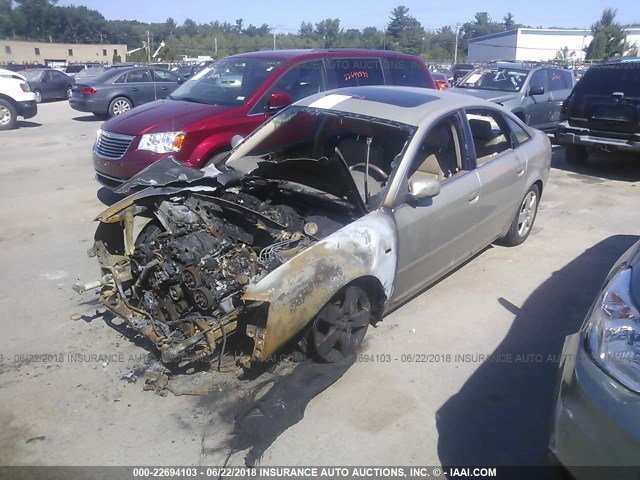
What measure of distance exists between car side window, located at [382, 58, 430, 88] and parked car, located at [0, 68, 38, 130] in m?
10.4

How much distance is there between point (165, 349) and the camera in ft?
10.1

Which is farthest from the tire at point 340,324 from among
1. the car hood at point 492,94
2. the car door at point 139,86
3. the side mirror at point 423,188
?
the car door at point 139,86

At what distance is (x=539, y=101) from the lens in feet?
37.2

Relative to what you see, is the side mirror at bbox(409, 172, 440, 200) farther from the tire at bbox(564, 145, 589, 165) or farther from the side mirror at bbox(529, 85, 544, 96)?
the side mirror at bbox(529, 85, 544, 96)

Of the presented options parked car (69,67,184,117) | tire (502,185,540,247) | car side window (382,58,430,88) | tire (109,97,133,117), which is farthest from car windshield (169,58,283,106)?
tire (109,97,133,117)

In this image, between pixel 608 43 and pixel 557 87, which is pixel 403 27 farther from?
pixel 557 87

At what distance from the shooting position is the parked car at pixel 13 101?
1371cm

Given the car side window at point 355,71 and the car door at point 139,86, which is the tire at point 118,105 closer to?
the car door at point 139,86

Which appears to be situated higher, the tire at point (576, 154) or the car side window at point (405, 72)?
the car side window at point (405, 72)

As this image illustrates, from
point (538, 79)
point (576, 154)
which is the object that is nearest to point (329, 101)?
point (576, 154)

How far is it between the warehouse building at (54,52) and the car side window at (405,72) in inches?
1997

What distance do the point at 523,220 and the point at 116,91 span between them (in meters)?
13.5

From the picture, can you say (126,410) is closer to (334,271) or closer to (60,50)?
(334,271)

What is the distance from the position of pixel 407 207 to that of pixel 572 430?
197 cm
